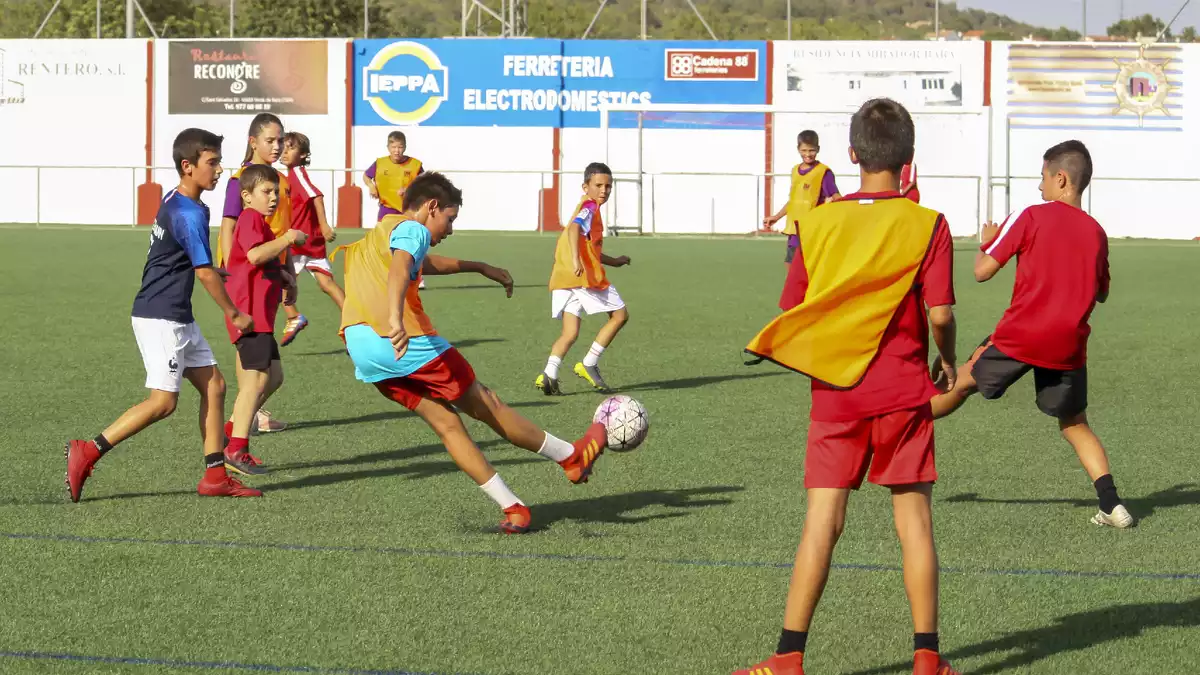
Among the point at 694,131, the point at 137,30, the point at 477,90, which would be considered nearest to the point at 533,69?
the point at 477,90

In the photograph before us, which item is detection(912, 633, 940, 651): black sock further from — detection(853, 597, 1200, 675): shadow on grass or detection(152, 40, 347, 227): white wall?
detection(152, 40, 347, 227): white wall

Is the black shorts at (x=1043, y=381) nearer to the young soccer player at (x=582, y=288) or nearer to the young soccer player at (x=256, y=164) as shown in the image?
the young soccer player at (x=256, y=164)

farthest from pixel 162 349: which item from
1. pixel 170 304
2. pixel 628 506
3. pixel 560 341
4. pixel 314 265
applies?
pixel 314 265

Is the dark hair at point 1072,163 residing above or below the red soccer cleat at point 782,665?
above

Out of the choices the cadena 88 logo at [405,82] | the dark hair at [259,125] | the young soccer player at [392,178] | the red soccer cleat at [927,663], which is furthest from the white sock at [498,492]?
the cadena 88 logo at [405,82]

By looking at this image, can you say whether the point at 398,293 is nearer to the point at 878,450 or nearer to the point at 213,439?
the point at 213,439

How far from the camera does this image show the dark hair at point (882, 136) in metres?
4.50

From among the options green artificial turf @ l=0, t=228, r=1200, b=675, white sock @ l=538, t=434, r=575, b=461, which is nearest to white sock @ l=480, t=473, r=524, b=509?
green artificial turf @ l=0, t=228, r=1200, b=675

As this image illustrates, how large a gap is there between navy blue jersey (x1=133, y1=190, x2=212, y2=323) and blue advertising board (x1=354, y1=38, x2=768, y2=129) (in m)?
31.3

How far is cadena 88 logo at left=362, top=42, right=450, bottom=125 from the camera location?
39.1 m

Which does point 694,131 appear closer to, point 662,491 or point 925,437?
point 662,491

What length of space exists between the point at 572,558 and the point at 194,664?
179 centimetres

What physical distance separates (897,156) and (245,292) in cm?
464

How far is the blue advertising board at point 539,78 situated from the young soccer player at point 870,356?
111 feet
